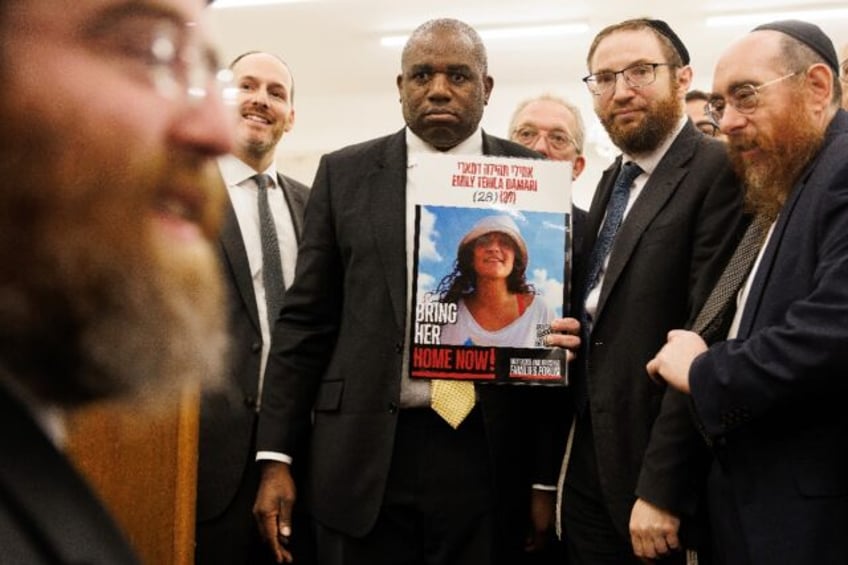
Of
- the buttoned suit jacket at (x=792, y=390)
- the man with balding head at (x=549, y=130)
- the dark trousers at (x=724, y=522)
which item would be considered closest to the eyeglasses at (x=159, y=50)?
the buttoned suit jacket at (x=792, y=390)

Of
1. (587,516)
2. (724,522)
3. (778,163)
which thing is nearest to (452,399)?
(587,516)

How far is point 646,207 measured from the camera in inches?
81.4

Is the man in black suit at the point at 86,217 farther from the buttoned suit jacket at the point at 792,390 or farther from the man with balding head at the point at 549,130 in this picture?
the man with balding head at the point at 549,130

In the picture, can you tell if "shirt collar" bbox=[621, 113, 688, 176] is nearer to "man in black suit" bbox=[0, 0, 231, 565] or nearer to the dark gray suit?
the dark gray suit

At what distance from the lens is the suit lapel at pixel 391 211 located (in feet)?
6.95

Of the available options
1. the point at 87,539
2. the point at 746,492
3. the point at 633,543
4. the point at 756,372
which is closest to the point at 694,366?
the point at 756,372

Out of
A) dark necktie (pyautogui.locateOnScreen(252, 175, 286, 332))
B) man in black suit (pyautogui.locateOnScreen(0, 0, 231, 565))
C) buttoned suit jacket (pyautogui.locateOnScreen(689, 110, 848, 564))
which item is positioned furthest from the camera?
dark necktie (pyautogui.locateOnScreen(252, 175, 286, 332))

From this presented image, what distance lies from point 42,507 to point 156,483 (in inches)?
53.5

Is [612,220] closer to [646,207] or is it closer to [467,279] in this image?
[646,207]

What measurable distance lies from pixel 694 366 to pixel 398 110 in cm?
747

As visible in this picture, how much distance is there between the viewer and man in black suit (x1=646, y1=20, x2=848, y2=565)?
5.28ft

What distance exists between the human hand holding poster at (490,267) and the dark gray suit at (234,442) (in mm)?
516

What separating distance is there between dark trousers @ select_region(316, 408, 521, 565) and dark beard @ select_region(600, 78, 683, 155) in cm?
74

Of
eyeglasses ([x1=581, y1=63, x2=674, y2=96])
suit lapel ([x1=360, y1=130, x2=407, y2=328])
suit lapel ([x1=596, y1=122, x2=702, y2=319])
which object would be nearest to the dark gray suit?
suit lapel ([x1=360, y1=130, x2=407, y2=328])
